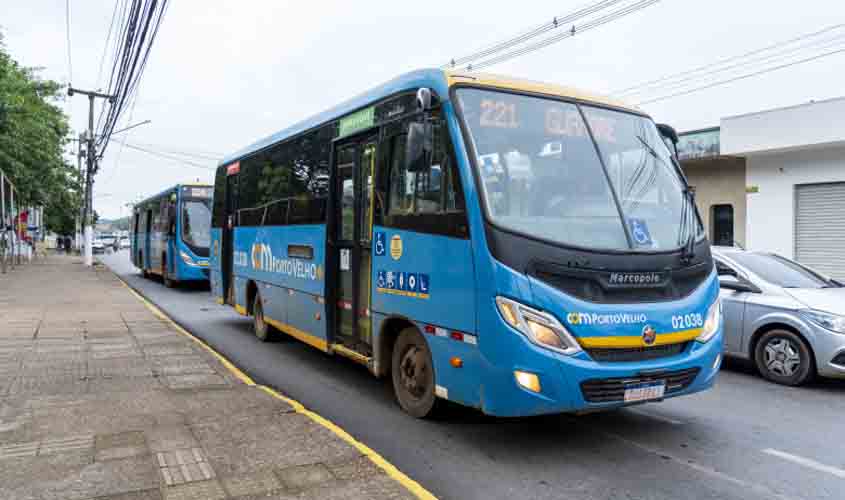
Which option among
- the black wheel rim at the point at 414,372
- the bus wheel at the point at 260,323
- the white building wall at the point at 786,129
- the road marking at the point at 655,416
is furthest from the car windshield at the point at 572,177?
the white building wall at the point at 786,129

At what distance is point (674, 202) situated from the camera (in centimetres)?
567

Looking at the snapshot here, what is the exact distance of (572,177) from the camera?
5.32 m

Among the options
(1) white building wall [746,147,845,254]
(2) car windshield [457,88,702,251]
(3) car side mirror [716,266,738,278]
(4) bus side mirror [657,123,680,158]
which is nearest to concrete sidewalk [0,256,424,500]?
(2) car windshield [457,88,702,251]

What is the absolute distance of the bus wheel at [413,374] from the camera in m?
5.77

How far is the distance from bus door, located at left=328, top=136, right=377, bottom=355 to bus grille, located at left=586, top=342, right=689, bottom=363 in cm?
260

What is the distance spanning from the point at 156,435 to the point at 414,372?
7.16 feet

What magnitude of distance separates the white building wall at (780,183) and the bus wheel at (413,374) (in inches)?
572

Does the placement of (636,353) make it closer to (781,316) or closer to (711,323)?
(711,323)

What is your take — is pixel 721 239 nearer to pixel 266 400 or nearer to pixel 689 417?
pixel 689 417

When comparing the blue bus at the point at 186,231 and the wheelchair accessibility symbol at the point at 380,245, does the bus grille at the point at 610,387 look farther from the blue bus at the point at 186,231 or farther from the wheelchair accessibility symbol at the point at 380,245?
the blue bus at the point at 186,231

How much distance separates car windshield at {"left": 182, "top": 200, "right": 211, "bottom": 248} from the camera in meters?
20.0

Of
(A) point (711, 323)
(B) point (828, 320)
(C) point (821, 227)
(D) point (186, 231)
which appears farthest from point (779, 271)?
(D) point (186, 231)

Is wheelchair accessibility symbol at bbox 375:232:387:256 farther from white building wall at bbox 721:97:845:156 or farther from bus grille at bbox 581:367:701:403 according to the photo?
white building wall at bbox 721:97:845:156

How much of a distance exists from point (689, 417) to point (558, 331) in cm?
251
